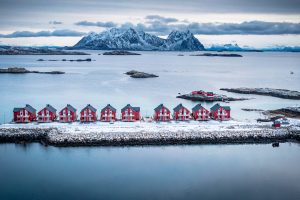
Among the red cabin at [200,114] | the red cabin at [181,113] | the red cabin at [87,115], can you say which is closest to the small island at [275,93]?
the red cabin at [200,114]

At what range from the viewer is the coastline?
101 feet

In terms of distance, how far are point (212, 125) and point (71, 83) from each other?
47429mm

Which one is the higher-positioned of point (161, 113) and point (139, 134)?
point (161, 113)

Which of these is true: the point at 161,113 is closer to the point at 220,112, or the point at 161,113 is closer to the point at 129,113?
the point at 129,113

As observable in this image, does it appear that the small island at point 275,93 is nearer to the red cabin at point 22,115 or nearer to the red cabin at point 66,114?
the red cabin at point 66,114

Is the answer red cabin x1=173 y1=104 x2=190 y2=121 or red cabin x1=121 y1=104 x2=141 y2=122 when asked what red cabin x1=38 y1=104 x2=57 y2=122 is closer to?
red cabin x1=121 y1=104 x2=141 y2=122

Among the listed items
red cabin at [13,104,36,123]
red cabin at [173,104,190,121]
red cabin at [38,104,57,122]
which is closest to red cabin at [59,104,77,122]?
red cabin at [38,104,57,122]

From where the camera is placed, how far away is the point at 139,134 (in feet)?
104

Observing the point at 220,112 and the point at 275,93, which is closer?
the point at 220,112

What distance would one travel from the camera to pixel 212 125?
115 ft

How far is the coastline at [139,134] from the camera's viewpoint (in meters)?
30.7

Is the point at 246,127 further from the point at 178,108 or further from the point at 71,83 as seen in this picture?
the point at 71,83

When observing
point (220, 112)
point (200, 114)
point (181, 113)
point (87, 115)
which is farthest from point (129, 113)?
point (220, 112)

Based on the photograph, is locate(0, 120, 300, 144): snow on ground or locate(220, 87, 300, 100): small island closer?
locate(0, 120, 300, 144): snow on ground
